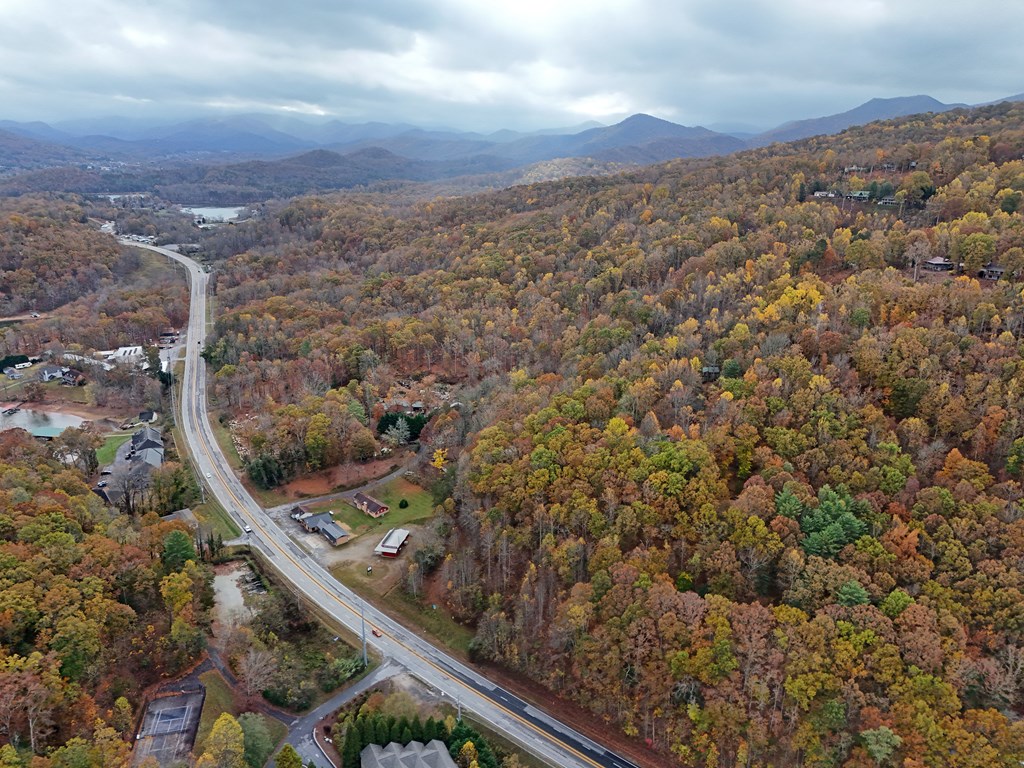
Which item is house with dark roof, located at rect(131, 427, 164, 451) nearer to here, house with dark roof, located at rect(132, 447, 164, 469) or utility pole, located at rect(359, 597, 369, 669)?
house with dark roof, located at rect(132, 447, 164, 469)

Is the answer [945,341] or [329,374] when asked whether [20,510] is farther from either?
[945,341]

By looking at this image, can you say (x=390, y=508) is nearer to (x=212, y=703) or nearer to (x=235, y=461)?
(x=235, y=461)

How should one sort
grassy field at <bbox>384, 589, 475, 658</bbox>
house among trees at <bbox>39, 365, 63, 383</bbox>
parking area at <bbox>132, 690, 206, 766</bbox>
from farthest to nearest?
house among trees at <bbox>39, 365, 63, 383</bbox>, grassy field at <bbox>384, 589, 475, 658</bbox>, parking area at <bbox>132, 690, 206, 766</bbox>

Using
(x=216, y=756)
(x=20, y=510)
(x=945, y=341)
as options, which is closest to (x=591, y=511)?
(x=216, y=756)

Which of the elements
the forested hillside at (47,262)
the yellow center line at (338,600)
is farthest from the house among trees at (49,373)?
the forested hillside at (47,262)

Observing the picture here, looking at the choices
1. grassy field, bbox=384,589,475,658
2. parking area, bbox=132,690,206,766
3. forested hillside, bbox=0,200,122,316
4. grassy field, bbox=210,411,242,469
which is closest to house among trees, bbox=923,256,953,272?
grassy field, bbox=384,589,475,658

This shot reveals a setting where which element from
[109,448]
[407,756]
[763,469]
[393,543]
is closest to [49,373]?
[109,448]
